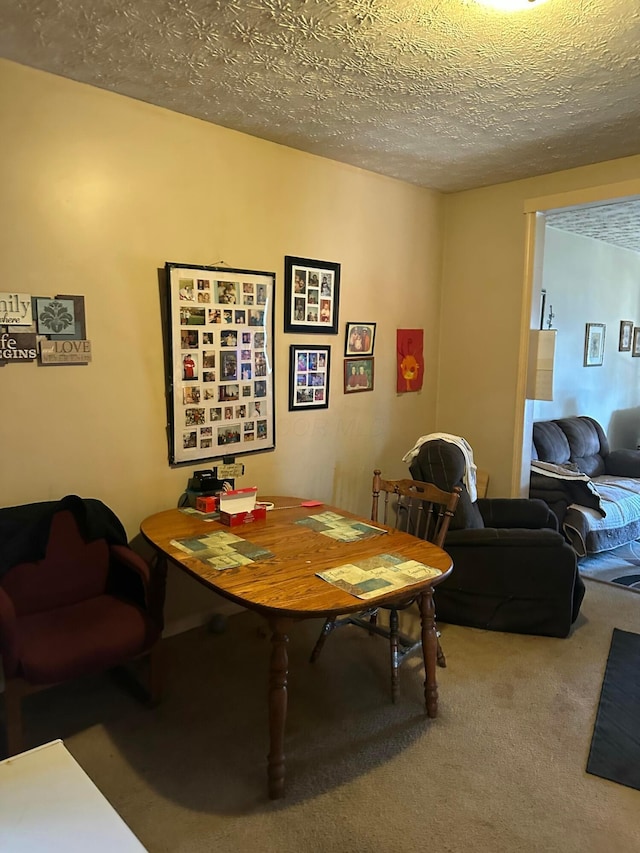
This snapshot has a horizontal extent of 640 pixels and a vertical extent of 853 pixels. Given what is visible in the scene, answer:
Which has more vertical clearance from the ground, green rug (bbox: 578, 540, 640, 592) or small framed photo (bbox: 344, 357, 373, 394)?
A: small framed photo (bbox: 344, 357, 373, 394)

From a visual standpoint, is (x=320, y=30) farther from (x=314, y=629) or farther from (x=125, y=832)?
(x=314, y=629)

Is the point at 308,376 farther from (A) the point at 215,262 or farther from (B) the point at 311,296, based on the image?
(A) the point at 215,262

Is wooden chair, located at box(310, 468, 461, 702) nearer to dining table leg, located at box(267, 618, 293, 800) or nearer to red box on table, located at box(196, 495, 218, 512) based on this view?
dining table leg, located at box(267, 618, 293, 800)

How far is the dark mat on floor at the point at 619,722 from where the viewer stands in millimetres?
2170

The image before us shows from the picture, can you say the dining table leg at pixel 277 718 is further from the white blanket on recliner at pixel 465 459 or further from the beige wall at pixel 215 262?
the white blanket on recliner at pixel 465 459

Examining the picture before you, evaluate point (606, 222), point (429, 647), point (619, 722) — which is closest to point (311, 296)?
point (429, 647)

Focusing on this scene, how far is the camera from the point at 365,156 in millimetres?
3418

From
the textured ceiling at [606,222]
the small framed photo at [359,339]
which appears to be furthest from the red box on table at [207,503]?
the textured ceiling at [606,222]

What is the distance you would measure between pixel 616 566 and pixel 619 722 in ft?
6.51

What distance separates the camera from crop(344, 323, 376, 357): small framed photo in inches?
148

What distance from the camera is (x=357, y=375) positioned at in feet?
12.6

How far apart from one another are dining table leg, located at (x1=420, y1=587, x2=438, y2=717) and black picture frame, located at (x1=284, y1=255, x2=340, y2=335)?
5.83 ft

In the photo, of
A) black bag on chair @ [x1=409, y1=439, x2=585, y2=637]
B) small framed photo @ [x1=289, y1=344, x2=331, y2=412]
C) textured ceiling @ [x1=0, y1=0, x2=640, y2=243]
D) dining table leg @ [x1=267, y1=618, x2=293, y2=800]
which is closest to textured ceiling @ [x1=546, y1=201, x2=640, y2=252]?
textured ceiling @ [x1=0, y1=0, x2=640, y2=243]

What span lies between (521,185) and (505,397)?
4.65 feet
